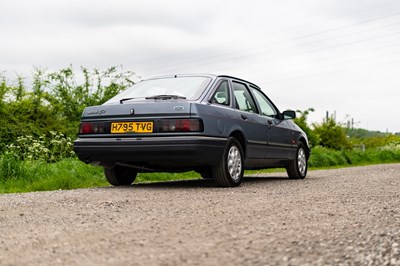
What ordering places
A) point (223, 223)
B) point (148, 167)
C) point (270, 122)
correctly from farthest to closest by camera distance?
point (270, 122) → point (148, 167) → point (223, 223)

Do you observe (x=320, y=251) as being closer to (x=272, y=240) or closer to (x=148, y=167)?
(x=272, y=240)

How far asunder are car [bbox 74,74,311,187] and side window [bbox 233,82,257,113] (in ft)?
0.07

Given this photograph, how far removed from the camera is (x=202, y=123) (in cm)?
725

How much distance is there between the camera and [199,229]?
412cm

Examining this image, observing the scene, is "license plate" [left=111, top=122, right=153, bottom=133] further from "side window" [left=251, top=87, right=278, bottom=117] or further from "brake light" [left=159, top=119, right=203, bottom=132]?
"side window" [left=251, top=87, right=278, bottom=117]

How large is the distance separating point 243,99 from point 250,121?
0.42 m

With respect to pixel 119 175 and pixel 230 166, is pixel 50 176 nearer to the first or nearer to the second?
pixel 119 175

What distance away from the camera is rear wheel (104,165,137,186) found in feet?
27.4

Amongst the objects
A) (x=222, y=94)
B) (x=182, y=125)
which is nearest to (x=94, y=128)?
(x=182, y=125)

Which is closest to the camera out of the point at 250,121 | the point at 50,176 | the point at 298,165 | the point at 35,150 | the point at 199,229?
the point at 199,229

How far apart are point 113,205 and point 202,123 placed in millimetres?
1974

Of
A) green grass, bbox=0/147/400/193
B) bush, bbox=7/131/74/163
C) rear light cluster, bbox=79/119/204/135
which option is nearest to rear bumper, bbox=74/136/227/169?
rear light cluster, bbox=79/119/204/135

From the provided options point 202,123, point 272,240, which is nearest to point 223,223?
point 272,240

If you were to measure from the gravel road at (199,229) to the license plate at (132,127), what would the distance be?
0.89 meters
